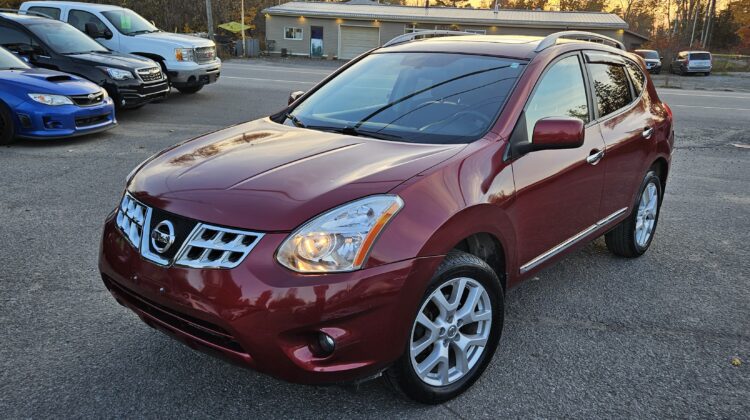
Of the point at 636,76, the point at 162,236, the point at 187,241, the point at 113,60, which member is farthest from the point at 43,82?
the point at 636,76

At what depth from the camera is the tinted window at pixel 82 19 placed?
12789 millimetres

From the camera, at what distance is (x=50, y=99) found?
8.04 metres

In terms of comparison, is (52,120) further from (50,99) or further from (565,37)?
(565,37)

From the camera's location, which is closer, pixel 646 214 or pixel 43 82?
pixel 646 214

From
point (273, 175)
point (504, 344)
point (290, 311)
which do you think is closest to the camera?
point (290, 311)

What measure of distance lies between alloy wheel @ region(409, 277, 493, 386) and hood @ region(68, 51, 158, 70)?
924 centimetres

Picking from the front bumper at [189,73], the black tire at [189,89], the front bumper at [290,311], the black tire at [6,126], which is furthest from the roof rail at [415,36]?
the black tire at [189,89]

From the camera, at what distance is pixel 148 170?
304 cm

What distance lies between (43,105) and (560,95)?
711cm

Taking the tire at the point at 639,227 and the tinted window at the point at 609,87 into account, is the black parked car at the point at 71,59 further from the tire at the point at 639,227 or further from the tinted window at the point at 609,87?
the tire at the point at 639,227

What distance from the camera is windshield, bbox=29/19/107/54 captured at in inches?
403

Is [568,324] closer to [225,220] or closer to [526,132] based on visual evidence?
[526,132]

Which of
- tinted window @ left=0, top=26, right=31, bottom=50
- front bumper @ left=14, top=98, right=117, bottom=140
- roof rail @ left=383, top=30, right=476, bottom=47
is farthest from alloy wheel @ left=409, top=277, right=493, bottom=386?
tinted window @ left=0, top=26, right=31, bottom=50

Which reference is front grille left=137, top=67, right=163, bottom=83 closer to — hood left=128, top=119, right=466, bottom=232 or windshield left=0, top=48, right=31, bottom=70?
windshield left=0, top=48, right=31, bottom=70
